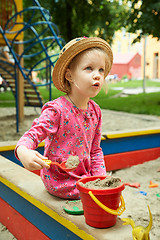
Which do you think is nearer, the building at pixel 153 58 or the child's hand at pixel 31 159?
the child's hand at pixel 31 159

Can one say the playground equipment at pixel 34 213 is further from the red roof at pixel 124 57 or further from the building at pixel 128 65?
the red roof at pixel 124 57

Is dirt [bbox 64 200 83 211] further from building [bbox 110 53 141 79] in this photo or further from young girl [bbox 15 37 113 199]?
building [bbox 110 53 141 79]

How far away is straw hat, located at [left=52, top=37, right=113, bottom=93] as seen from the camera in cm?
146

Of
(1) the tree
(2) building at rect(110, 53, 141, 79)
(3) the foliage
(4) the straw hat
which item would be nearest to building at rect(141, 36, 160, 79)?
(2) building at rect(110, 53, 141, 79)

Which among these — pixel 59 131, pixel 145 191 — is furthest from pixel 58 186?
pixel 145 191

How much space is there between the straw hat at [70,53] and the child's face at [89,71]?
1.3 inches

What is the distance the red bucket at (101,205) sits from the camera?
3.72ft

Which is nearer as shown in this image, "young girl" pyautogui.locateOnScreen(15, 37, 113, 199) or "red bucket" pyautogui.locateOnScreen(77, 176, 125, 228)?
"red bucket" pyautogui.locateOnScreen(77, 176, 125, 228)

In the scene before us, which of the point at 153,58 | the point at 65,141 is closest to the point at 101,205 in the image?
the point at 65,141

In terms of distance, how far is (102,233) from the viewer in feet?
3.84

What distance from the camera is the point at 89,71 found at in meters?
1.46

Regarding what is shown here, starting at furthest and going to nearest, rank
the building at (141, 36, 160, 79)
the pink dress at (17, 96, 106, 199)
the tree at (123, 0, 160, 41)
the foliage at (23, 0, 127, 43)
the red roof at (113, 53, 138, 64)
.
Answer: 1. the red roof at (113, 53, 138, 64)
2. the building at (141, 36, 160, 79)
3. the foliage at (23, 0, 127, 43)
4. the tree at (123, 0, 160, 41)
5. the pink dress at (17, 96, 106, 199)

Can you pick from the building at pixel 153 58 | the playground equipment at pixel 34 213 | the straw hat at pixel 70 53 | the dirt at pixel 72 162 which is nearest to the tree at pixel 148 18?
the playground equipment at pixel 34 213

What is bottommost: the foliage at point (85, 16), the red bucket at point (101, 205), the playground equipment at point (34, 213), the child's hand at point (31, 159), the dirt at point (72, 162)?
the playground equipment at point (34, 213)
